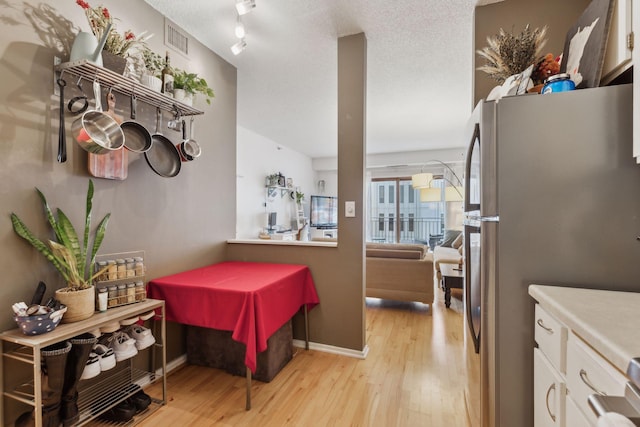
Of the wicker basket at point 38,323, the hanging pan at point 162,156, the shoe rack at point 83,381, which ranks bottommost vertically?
the shoe rack at point 83,381

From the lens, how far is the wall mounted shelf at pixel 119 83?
149cm

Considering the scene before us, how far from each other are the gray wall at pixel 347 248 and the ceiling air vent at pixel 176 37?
1274 mm

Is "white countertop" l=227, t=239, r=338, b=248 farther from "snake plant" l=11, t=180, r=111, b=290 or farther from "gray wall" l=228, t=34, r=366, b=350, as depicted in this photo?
"snake plant" l=11, t=180, r=111, b=290

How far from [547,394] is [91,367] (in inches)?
78.9

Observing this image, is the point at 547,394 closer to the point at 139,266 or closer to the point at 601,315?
the point at 601,315

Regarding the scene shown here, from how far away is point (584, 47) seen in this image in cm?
135

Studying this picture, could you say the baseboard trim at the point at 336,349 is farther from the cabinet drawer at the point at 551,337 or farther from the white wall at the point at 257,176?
the white wall at the point at 257,176

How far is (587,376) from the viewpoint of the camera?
784 mm

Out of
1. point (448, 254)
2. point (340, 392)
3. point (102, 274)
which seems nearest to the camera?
point (102, 274)

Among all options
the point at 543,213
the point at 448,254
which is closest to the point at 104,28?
the point at 543,213

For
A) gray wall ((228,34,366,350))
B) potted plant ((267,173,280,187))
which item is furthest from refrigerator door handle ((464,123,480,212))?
potted plant ((267,173,280,187))

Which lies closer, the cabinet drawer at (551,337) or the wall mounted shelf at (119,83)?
the cabinet drawer at (551,337)

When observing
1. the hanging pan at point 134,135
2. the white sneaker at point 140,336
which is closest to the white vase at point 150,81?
the hanging pan at point 134,135

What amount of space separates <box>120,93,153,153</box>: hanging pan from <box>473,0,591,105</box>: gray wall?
2.27 meters
